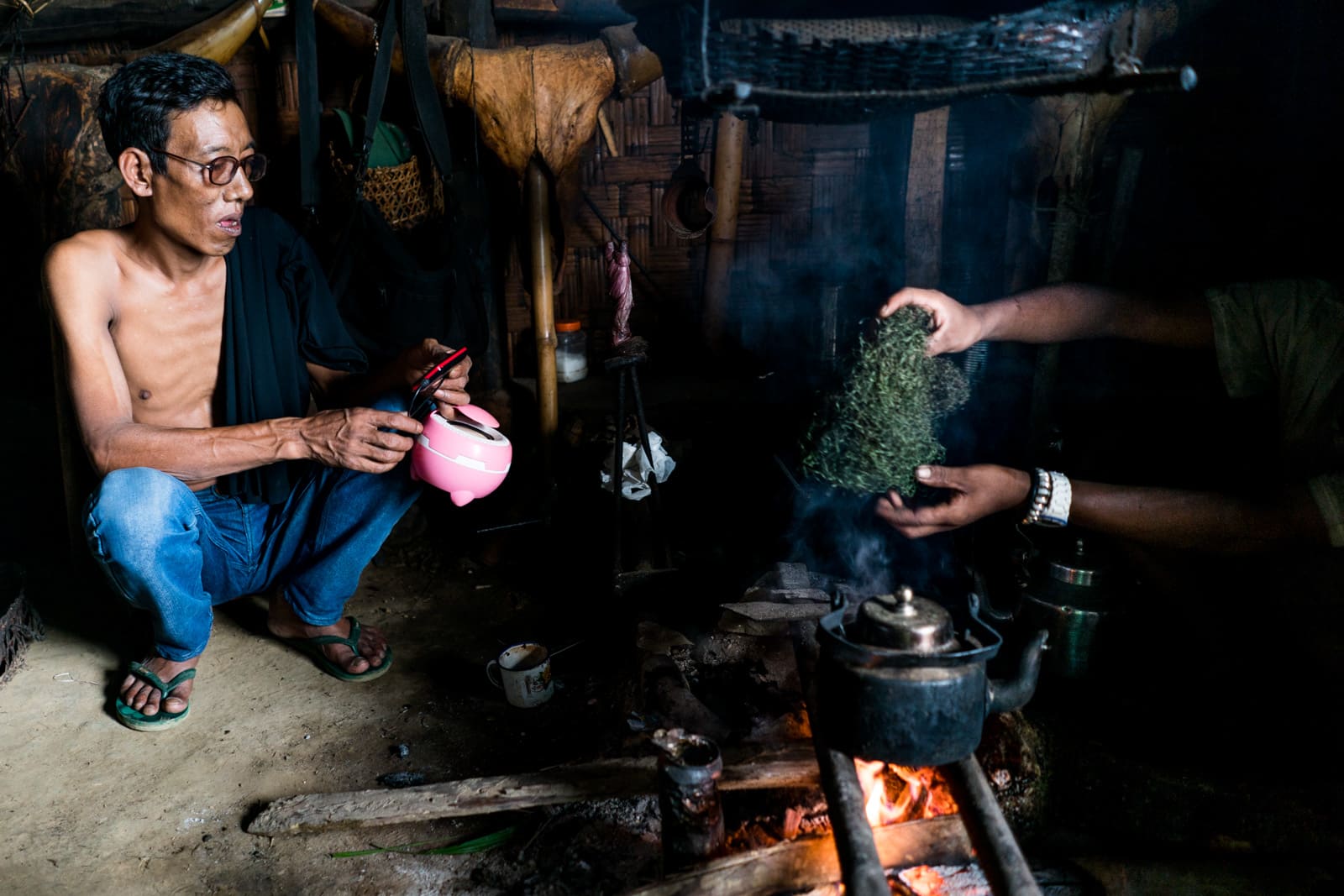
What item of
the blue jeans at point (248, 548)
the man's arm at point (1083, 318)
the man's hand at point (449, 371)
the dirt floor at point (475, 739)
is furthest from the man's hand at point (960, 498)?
the blue jeans at point (248, 548)

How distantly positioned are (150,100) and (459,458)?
1444 mm

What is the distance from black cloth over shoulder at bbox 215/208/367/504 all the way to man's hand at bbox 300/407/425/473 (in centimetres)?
51

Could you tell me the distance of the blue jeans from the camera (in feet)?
9.22

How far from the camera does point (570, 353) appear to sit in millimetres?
4906

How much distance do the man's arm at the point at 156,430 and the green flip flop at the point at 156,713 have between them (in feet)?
2.78

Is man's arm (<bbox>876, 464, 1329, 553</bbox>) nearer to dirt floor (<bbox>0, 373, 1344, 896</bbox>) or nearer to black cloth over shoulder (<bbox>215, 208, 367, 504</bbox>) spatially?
dirt floor (<bbox>0, 373, 1344, 896</bbox>)

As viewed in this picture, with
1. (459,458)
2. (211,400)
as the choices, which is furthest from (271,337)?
(459,458)

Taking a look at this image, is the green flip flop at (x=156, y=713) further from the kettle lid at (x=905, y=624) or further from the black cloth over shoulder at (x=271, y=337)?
the kettle lid at (x=905, y=624)

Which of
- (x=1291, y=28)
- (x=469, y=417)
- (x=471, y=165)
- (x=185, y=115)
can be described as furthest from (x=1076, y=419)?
(x=185, y=115)

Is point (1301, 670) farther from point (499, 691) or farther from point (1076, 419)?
point (499, 691)

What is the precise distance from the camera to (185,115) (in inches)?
106

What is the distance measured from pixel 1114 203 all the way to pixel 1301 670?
7.12 ft

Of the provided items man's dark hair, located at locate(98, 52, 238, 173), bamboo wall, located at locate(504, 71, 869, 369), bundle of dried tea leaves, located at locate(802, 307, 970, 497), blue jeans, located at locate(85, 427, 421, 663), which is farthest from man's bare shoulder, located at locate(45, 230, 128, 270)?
bundle of dried tea leaves, located at locate(802, 307, 970, 497)

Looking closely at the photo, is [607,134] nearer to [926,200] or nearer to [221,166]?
[926,200]
